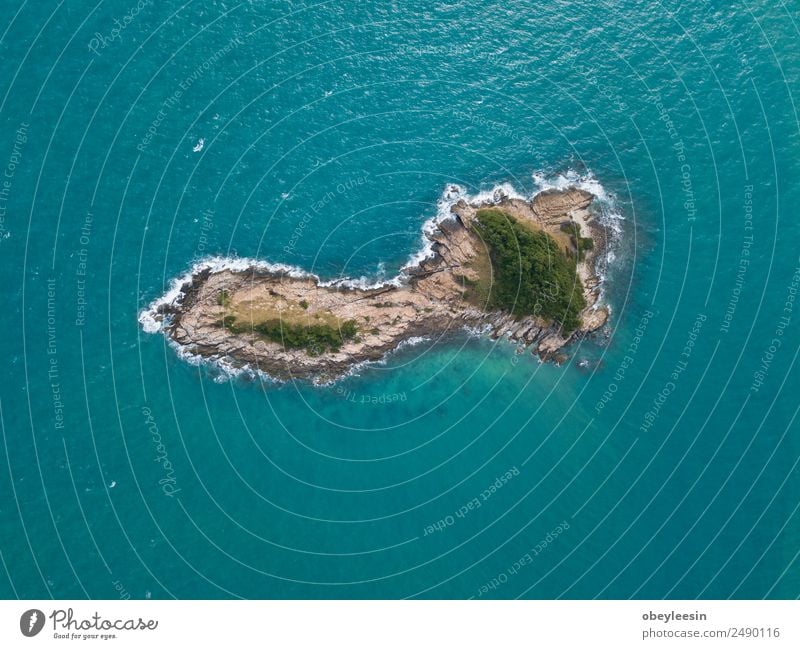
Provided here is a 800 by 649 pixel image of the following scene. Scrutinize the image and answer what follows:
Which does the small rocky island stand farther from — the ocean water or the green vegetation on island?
the ocean water

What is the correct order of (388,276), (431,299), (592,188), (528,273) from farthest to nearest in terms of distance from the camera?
(592,188)
(431,299)
(388,276)
(528,273)

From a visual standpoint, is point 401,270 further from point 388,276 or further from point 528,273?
point 528,273

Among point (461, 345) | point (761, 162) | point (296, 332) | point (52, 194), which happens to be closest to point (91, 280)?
point (52, 194)

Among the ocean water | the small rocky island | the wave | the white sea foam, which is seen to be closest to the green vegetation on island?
the small rocky island

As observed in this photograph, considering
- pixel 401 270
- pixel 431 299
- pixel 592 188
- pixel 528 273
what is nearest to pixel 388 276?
pixel 401 270

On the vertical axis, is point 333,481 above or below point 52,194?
below

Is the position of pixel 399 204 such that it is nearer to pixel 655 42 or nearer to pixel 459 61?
pixel 459 61

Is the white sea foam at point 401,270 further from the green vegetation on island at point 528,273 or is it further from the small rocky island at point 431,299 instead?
the green vegetation on island at point 528,273
